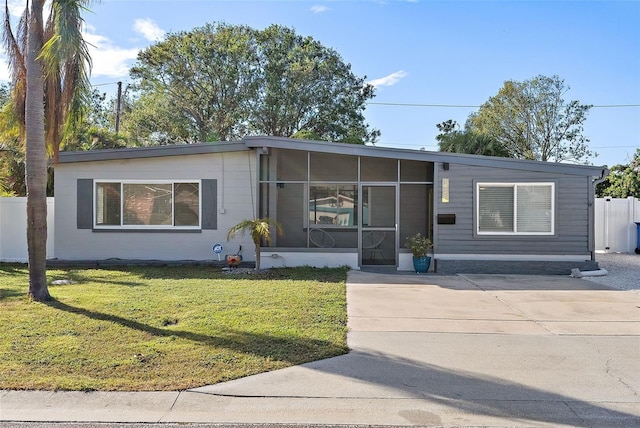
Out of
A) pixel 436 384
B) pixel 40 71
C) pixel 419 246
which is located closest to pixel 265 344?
pixel 436 384

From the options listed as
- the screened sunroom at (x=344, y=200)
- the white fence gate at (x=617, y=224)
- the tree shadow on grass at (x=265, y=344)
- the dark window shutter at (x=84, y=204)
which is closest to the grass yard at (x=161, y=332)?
the tree shadow on grass at (x=265, y=344)

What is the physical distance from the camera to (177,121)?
86.9ft

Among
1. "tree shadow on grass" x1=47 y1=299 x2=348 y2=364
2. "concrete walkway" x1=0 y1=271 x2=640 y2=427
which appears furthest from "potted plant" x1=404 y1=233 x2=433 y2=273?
"tree shadow on grass" x1=47 y1=299 x2=348 y2=364

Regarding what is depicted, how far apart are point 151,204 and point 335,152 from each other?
5.02m

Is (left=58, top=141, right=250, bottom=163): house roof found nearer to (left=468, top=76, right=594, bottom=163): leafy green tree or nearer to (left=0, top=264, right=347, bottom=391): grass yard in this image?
(left=0, top=264, right=347, bottom=391): grass yard

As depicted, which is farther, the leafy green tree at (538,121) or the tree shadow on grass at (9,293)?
the leafy green tree at (538,121)

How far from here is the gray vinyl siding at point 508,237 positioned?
36.8 ft

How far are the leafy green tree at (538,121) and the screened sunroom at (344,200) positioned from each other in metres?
18.0

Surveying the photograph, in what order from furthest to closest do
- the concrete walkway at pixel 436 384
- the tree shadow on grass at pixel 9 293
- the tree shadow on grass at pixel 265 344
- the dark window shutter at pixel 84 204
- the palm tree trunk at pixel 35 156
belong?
1. the dark window shutter at pixel 84 204
2. the tree shadow on grass at pixel 9 293
3. the palm tree trunk at pixel 35 156
4. the tree shadow on grass at pixel 265 344
5. the concrete walkway at pixel 436 384

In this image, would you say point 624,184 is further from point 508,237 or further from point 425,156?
point 425,156

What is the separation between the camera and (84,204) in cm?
1226

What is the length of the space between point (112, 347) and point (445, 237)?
27.1 feet

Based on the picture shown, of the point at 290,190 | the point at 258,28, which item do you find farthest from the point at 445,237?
the point at 258,28

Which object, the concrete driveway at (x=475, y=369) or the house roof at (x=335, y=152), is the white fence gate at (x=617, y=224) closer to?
the house roof at (x=335, y=152)
